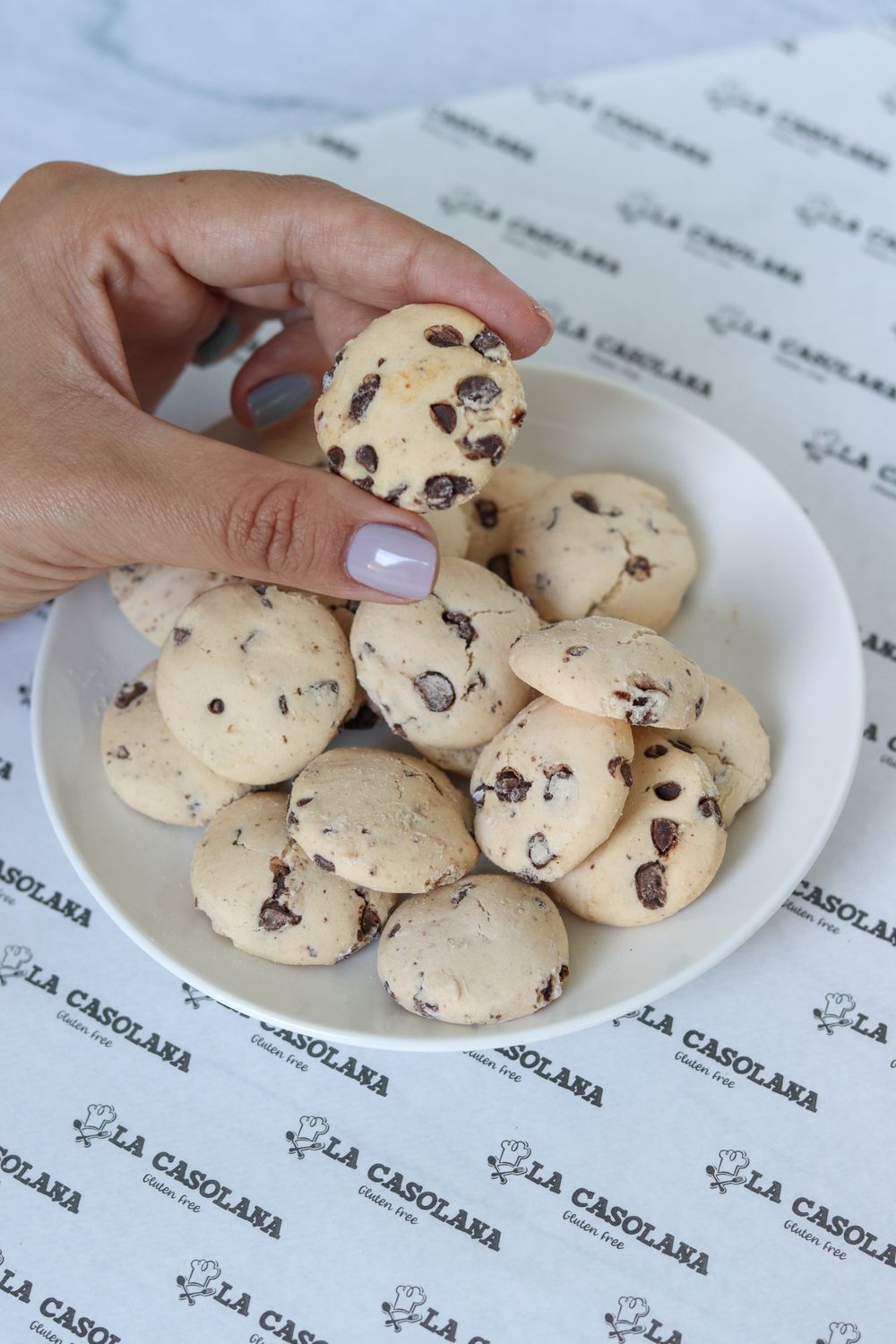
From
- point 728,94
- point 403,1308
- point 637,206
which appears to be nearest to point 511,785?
point 403,1308

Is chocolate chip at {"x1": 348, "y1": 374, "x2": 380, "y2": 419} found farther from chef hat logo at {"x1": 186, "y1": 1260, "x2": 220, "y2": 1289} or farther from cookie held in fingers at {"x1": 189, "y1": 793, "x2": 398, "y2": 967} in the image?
→ chef hat logo at {"x1": 186, "y1": 1260, "x2": 220, "y2": 1289}

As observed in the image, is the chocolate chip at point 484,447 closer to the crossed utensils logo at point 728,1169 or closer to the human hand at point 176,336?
the human hand at point 176,336

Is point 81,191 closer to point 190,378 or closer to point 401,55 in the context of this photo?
point 190,378

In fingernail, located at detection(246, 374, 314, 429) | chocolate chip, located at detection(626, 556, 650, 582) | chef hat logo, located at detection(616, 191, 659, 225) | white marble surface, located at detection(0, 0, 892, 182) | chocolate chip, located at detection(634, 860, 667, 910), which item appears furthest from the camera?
white marble surface, located at detection(0, 0, 892, 182)

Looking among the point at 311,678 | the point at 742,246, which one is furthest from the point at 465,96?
the point at 311,678

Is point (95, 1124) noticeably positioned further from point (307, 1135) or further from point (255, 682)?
point (255, 682)

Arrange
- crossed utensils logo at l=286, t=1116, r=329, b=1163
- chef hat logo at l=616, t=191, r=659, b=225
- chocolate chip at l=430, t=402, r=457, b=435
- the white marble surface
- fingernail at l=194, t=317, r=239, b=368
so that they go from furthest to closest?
the white marble surface < chef hat logo at l=616, t=191, r=659, b=225 < fingernail at l=194, t=317, r=239, b=368 < crossed utensils logo at l=286, t=1116, r=329, b=1163 < chocolate chip at l=430, t=402, r=457, b=435

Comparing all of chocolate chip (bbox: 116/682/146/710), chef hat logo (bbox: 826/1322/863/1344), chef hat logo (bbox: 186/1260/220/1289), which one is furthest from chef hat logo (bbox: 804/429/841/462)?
chef hat logo (bbox: 186/1260/220/1289)
